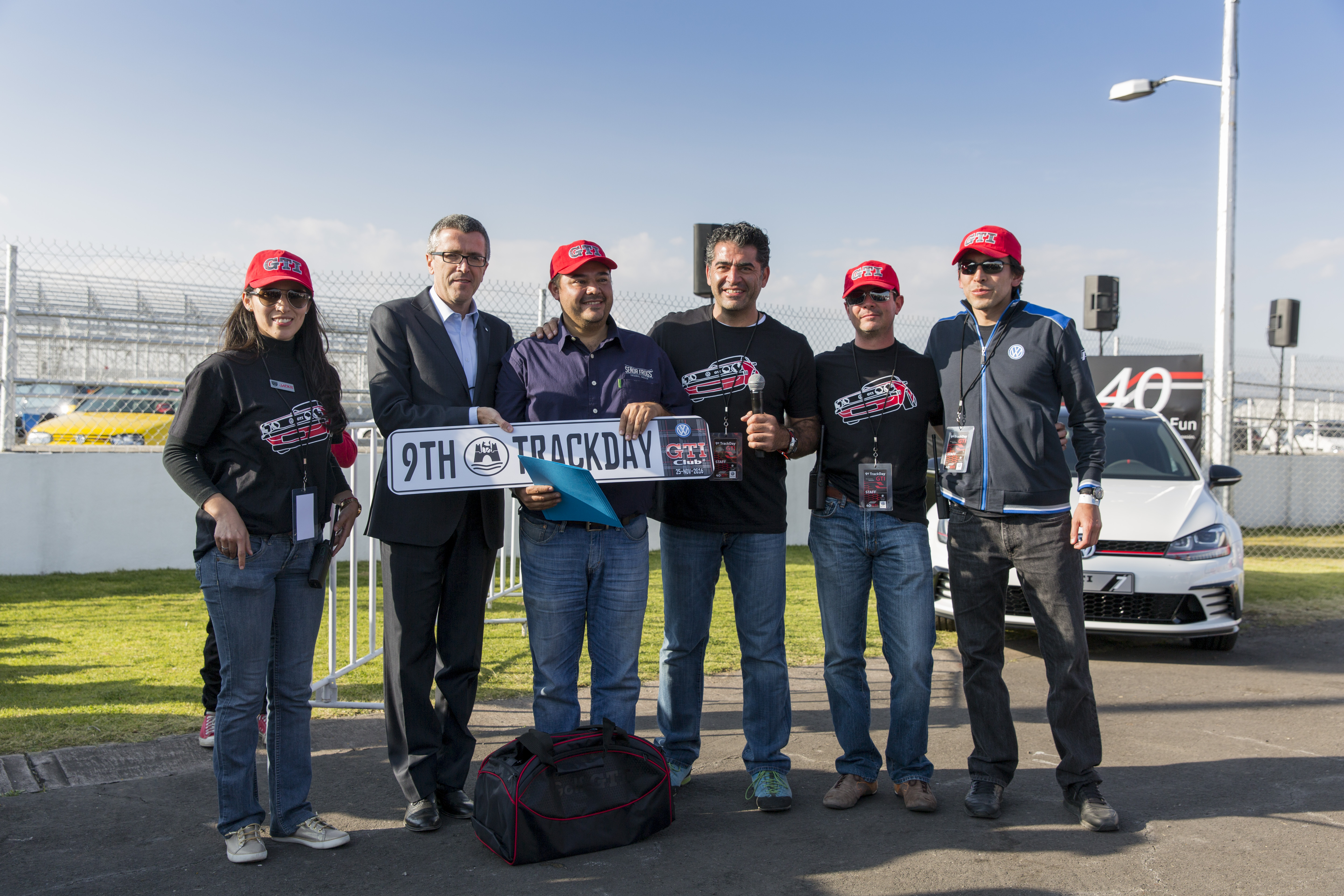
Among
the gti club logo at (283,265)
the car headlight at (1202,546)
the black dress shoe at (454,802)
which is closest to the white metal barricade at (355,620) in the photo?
the black dress shoe at (454,802)

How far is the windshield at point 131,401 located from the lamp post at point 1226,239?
11.9 m

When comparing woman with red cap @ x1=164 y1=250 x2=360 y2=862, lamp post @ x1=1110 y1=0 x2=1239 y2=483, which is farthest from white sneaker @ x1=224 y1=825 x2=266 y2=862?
lamp post @ x1=1110 y1=0 x2=1239 y2=483

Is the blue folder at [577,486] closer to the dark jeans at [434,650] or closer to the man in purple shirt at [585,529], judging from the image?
the man in purple shirt at [585,529]

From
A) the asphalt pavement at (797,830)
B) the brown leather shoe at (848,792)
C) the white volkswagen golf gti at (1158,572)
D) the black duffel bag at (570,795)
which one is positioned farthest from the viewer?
the white volkswagen golf gti at (1158,572)

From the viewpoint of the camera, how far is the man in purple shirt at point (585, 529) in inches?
132

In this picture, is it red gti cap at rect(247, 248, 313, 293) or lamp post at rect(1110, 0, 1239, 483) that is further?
lamp post at rect(1110, 0, 1239, 483)

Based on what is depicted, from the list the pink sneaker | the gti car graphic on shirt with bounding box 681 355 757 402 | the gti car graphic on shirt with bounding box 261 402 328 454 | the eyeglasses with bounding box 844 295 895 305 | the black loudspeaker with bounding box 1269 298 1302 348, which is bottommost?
the pink sneaker

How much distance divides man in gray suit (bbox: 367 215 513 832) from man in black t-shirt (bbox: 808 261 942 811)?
1.33 metres

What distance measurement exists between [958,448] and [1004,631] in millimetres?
733

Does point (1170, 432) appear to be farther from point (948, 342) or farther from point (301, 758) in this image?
point (301, 758)

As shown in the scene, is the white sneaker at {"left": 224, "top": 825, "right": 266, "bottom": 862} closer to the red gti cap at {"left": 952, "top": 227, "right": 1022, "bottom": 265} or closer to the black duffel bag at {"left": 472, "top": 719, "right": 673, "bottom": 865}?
the black duffel bag at {"left": 472, "top": 719, "right": 673, "bottom": 865}

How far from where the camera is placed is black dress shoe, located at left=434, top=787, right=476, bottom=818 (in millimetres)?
3451

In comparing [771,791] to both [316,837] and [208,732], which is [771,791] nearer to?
[316,837]

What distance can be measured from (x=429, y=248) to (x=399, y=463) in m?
0.86
